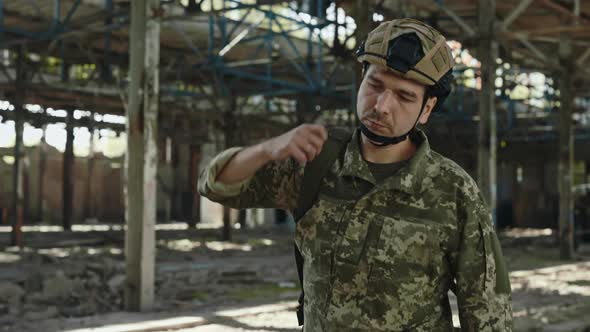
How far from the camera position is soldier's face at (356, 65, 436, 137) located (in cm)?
206

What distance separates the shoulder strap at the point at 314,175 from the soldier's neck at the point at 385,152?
74 mm

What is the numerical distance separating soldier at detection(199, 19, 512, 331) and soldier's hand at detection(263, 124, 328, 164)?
0.27 meters

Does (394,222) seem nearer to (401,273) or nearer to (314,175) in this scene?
(401,273)

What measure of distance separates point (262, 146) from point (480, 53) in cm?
965

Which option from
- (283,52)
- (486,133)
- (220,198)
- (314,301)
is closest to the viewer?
(220,198)

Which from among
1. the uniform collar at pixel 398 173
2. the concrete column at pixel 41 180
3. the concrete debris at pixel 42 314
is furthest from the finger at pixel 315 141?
the concrete column at pixel 41 180

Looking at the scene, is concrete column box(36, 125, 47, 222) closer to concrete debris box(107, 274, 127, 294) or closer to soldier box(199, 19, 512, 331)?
concrete debris box(107, 274, 127, 294)

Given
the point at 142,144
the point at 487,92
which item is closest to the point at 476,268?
the point at 142,144

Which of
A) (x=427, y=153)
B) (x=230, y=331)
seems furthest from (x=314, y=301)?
(x=230, y=331)

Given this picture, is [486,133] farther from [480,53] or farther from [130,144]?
[130,144]

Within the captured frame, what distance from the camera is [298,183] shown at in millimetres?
2123

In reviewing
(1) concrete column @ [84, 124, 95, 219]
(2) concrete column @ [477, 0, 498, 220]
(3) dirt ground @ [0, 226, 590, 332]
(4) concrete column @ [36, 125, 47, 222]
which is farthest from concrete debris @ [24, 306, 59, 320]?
(1) concrete column @ [84, 124, 95, 219]

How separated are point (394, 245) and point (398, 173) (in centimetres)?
20

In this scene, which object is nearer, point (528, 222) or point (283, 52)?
point (283, 52)
